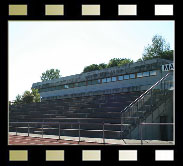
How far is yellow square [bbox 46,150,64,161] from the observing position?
12.4ft

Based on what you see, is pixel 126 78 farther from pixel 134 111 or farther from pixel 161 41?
pixel 161 41

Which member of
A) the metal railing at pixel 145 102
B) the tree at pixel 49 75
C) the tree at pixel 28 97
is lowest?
the tree at pixel 28 97

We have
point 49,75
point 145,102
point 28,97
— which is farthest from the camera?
point 49,75

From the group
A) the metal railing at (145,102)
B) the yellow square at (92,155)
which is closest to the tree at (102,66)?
the metal railing at (145,102)

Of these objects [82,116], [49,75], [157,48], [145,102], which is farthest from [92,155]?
[49,75]

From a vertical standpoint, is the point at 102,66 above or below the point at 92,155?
above

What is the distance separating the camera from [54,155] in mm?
3814

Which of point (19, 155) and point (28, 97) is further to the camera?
point (28, 97)

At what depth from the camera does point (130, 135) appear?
15.8 metres

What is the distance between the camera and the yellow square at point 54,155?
3781 millimetres

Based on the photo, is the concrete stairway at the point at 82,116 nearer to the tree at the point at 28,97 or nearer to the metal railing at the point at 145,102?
the metal railing at the point at 145,102

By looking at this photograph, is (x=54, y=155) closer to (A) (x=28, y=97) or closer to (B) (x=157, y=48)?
(A) (x=28, y=97)

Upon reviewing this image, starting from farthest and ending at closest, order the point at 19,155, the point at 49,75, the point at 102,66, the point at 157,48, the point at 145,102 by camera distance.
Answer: the point at 49,75 < the point at 102,66 < the point at 157,48 < the point at 145,102 < the point at 19,155
